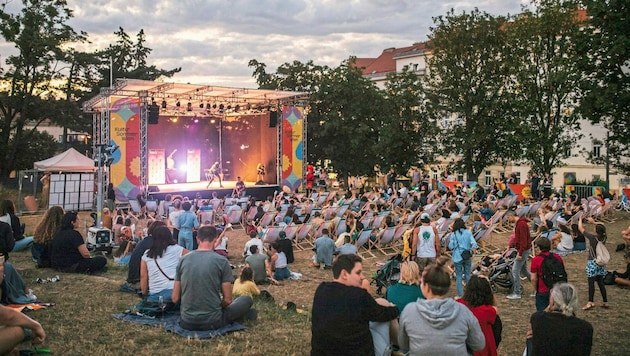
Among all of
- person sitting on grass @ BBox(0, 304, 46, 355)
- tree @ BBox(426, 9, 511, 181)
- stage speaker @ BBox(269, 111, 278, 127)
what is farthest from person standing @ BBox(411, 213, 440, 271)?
tree @ BBox(426, 9, 511, 181)

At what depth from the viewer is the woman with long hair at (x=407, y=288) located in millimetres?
4754

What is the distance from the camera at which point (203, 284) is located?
5117mm

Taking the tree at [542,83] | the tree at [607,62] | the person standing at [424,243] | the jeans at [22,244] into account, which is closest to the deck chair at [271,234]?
the person standing at [424,243]

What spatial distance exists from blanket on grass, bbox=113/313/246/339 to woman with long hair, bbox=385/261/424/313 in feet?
5.89

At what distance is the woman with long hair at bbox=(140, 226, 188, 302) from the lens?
19.7 ft

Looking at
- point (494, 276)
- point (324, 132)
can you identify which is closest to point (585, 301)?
point (494, 276)

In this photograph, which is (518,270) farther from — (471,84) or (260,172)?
(471,84)

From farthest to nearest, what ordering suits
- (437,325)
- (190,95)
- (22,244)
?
(190,95), (22,244), (437,325)

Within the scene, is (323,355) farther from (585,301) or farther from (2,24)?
(2,24)

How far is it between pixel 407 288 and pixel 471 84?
2650 cm

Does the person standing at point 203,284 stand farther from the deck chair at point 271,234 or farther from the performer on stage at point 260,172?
the performer on stage at point 260,172

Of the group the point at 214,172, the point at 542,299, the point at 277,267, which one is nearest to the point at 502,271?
the point at 542,299

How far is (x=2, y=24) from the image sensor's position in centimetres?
2898

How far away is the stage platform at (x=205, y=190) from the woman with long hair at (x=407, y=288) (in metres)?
18.5
